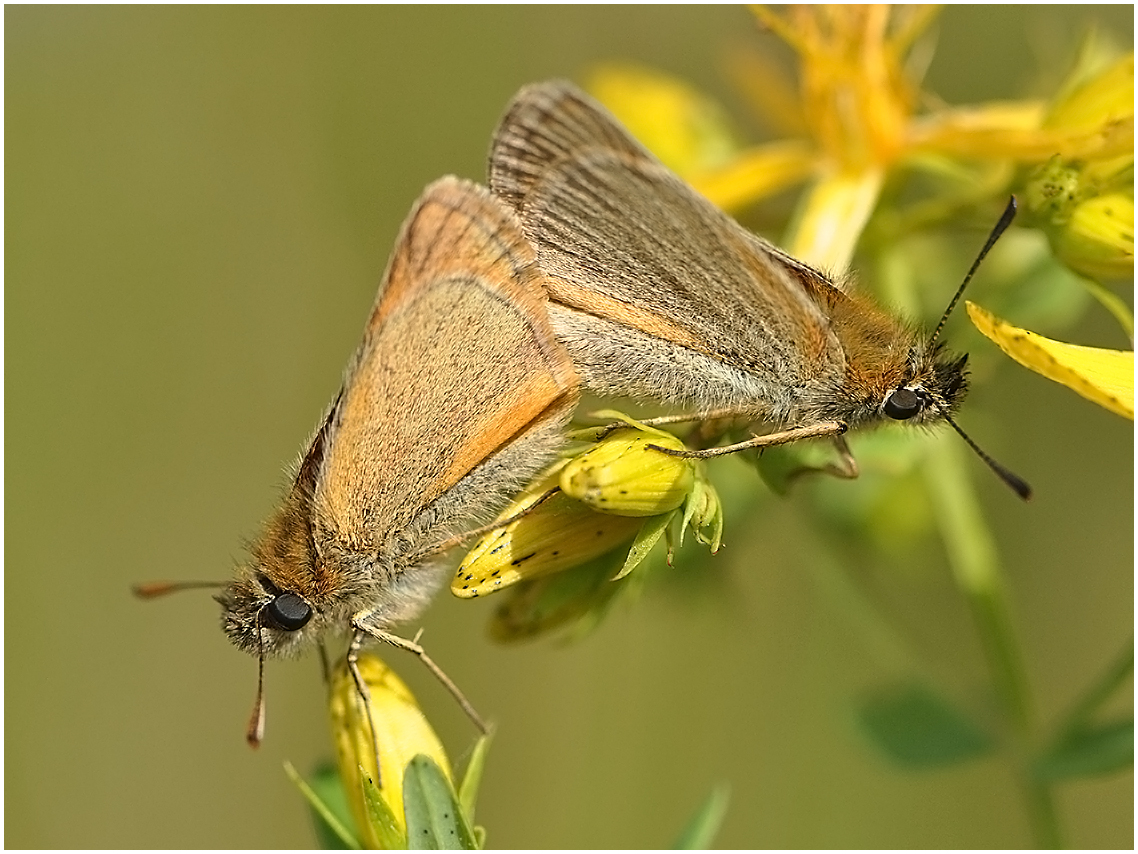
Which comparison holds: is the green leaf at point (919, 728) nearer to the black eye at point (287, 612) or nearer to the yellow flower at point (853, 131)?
Answer: the yellow flower at point (853, 131)

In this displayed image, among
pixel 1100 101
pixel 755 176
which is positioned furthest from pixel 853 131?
pixel 1100 101

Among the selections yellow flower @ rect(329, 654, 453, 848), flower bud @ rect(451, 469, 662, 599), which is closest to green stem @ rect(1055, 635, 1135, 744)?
flower bud @ rect(451, 469, 662, 599)

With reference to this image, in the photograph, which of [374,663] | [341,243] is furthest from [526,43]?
[374,663]

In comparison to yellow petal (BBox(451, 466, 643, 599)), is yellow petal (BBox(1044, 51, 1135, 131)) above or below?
above

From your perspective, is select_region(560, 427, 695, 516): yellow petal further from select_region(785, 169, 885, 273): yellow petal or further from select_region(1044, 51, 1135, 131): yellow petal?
select_region(1044, 51, 1135, 131): yellow petal

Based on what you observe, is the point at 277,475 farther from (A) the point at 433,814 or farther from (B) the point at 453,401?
(A) the point at 433,814
